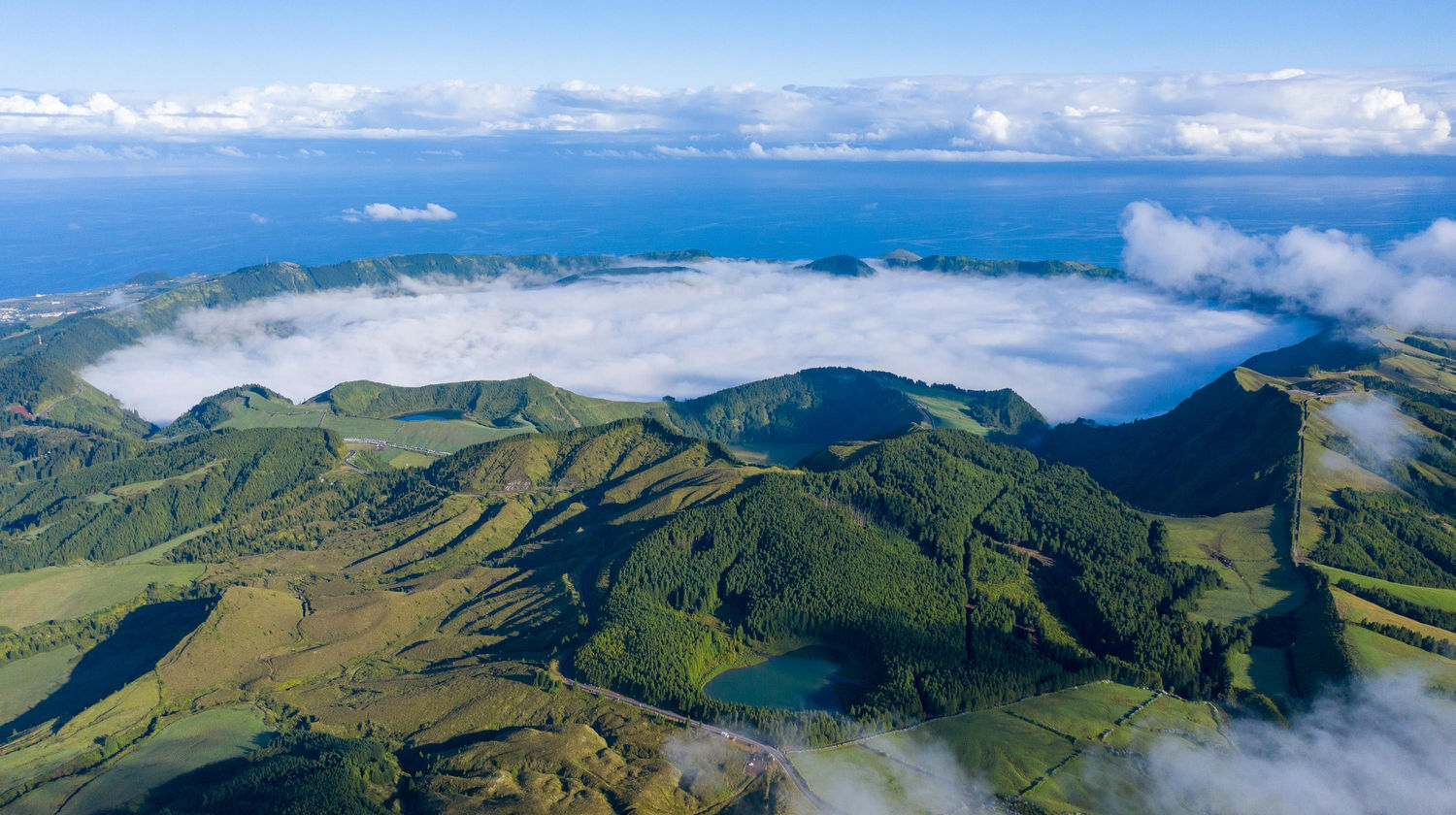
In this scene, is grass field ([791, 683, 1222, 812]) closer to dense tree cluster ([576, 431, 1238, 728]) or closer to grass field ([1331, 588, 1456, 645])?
dense tree cluster ([576, 431, 1238, 728])

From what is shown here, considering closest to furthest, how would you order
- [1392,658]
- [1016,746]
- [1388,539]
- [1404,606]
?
1. [1016,746]
2. [1392,658]
3. [1404,606]
4. [1388,539]

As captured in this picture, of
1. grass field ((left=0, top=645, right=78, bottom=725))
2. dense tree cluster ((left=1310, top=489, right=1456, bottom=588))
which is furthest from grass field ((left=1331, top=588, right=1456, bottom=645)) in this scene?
grass field ((left=0, top=645, right=78, bottom=725))

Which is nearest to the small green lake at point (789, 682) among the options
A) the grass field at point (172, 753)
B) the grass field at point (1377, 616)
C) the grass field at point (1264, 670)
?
the grass field at point (1264, 670)

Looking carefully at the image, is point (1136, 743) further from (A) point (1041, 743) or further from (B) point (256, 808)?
(B) point (256, 808)

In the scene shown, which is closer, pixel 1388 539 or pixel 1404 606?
pixel 1404 606

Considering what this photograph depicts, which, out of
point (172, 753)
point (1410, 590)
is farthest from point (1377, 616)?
point (172, 753)

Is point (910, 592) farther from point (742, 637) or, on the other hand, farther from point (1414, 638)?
point (1414, 638)

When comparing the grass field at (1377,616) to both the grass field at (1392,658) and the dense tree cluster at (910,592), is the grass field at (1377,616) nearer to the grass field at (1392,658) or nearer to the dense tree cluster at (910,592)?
the grass field at (1392,658)

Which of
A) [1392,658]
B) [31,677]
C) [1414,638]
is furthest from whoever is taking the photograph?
[31,677]
